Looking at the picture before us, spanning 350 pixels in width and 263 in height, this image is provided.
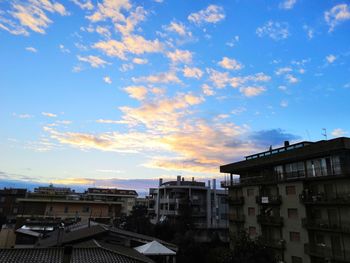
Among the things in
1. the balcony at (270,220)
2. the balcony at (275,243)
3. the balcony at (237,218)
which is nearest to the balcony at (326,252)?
the balcony at (275,243)

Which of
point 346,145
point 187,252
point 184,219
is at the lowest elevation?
point 187,252

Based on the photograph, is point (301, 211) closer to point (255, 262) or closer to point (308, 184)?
point (308, 184)

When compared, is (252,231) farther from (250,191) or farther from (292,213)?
(292,213)

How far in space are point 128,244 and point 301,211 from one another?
18.9 metres

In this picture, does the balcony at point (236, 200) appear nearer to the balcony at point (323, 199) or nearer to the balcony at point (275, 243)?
the balcony at point (275, 243)

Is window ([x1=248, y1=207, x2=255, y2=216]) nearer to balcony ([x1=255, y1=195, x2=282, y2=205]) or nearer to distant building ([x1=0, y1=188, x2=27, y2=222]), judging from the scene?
balcony ([x1=255, y1=195, x2=282, y2=205])

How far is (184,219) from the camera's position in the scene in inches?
2314

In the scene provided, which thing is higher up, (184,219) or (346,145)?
(346,145)

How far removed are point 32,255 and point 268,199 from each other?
2853cm

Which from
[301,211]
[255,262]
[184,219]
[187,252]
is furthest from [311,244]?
[184,219]

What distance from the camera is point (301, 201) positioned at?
33.9 m

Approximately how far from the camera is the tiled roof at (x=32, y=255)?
59.3 ft

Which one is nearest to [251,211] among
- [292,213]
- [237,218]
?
[237,218]

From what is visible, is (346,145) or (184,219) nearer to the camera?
(346,145)
